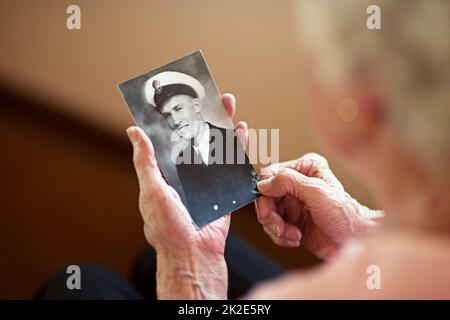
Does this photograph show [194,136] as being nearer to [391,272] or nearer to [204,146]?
[204,146]

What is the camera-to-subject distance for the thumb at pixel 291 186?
33.7 inches

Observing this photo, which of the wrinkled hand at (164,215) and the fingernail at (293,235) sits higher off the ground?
the wrinkled hand at (164,215)

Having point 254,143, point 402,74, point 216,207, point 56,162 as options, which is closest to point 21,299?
point 56,162

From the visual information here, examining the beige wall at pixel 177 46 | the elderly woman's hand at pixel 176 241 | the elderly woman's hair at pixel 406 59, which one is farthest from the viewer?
the beige wall at pixel 177 46

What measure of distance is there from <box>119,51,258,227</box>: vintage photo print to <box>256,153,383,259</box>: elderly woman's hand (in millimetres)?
49

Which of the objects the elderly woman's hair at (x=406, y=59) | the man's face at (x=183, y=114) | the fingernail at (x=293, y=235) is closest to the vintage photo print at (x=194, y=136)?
the man's face at (x=183, y=114)

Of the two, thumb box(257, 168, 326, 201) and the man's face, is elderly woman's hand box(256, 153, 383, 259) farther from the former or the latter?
the man's face

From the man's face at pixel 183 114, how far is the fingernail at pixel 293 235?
0.92 ft

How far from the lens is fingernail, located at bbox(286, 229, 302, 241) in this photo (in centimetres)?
94

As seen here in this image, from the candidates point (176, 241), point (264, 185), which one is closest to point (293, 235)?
point (264, 185)

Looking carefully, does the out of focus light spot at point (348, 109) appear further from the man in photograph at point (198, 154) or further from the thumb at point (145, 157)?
the thumb at point (145, 157)

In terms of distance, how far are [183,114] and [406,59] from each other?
0.38 m

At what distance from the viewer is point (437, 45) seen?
0.67 metres

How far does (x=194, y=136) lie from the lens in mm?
845
